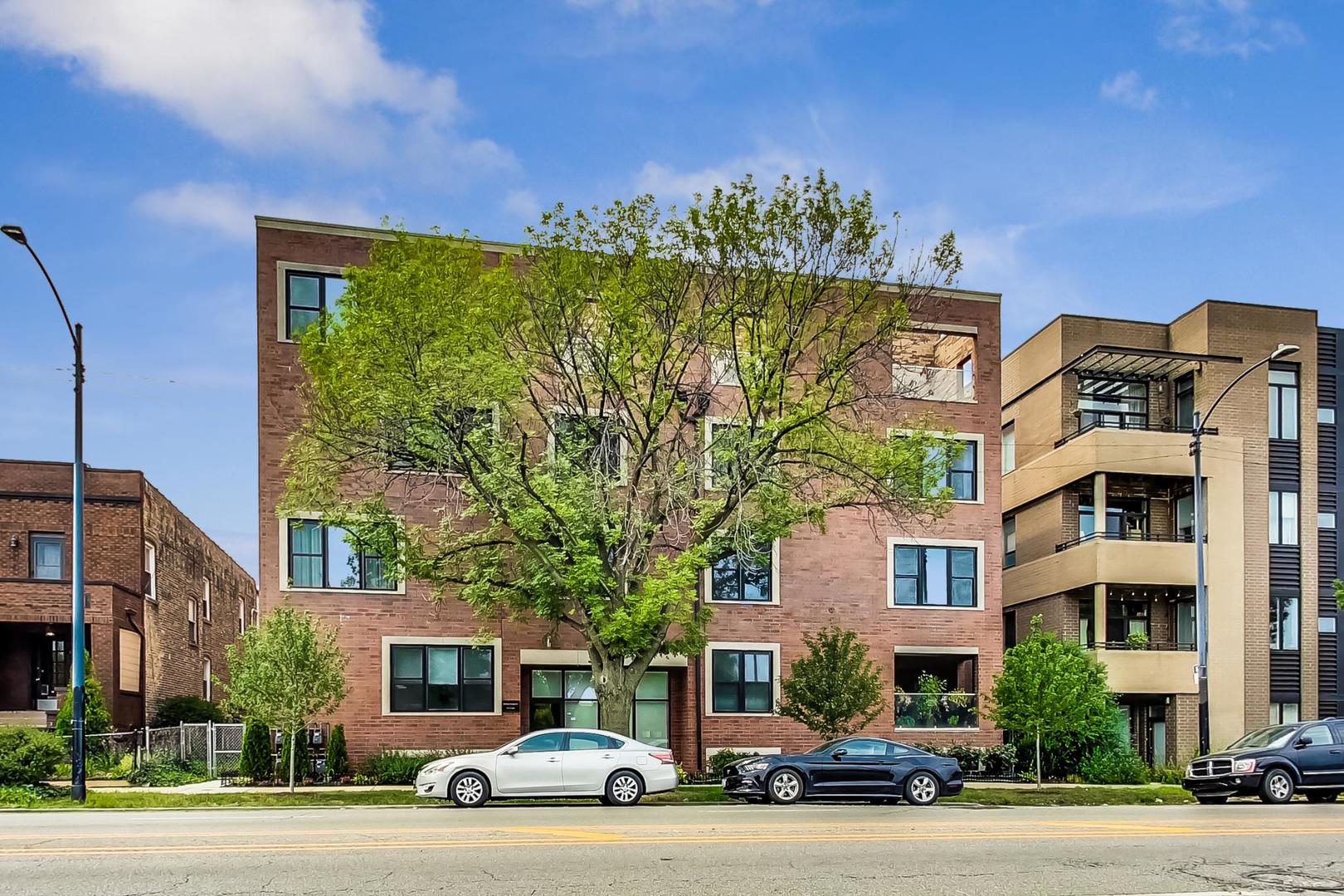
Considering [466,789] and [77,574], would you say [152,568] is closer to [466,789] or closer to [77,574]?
[77,574]

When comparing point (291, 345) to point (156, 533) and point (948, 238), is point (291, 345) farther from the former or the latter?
point (948, 238)

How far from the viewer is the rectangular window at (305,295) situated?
101ft

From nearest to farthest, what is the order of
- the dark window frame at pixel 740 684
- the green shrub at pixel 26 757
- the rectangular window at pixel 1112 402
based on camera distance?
the green shrub at pixel 26 757 < the dark window frame at pixel 740 684 < the rectangular window at pixel 1112 402

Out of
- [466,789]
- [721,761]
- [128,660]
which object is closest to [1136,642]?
[721,761]

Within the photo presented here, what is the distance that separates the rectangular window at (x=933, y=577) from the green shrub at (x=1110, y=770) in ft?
16.4

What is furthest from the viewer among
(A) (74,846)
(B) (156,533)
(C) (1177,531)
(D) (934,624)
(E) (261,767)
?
(B) (156,533)

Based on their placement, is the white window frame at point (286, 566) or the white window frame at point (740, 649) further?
the white window frame at point (740, 649)

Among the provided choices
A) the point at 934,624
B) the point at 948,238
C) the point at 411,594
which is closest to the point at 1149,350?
the point at 934,624

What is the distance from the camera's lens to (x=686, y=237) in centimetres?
2428

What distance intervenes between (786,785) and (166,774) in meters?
14.6

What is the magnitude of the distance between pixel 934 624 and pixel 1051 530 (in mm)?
6081

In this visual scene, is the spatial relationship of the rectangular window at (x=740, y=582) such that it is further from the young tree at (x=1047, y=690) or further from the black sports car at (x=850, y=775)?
the black sports car at (x=850, y=775)

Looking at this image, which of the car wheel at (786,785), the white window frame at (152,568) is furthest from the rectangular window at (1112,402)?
the white window frame at (152,568)

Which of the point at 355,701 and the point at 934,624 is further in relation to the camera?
the point at 934,624
